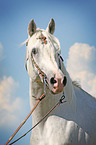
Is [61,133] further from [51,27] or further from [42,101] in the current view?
[51,27]

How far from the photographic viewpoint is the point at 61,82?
58.5 inches

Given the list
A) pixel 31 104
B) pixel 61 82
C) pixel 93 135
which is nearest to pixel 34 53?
pixel 61 82

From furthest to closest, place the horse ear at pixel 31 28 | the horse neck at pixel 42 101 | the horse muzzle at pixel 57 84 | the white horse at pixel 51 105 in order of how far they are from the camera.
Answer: the horse ear at pixel 31 28, the horse neck at pixel 42 101, the white horse at pixel 51 105, the horse muzzle at pixel 57 84

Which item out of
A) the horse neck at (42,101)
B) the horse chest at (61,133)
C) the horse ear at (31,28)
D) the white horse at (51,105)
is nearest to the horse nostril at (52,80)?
the white horse at (51,105)

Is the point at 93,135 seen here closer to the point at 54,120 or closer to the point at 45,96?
the point at 54,120

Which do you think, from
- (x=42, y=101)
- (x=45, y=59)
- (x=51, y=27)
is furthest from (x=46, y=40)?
(x=42, y=101)

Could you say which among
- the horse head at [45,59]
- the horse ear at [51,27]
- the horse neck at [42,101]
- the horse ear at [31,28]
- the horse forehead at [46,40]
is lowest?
the horse neck at [42,101]

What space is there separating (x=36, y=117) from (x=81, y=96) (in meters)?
0.68

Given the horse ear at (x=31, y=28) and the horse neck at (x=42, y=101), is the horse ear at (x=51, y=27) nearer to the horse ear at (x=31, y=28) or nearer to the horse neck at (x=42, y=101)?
the horse ear at (x=31, y=28)

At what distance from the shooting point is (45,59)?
1649mm

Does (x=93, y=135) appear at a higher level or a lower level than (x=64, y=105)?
lower

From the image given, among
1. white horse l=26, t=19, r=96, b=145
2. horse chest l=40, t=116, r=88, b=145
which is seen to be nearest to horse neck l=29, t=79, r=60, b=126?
white horse l=26, t=19, r=96, b=145

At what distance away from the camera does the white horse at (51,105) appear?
167cm

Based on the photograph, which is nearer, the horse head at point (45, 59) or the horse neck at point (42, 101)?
the horse head at point (45, 59)
